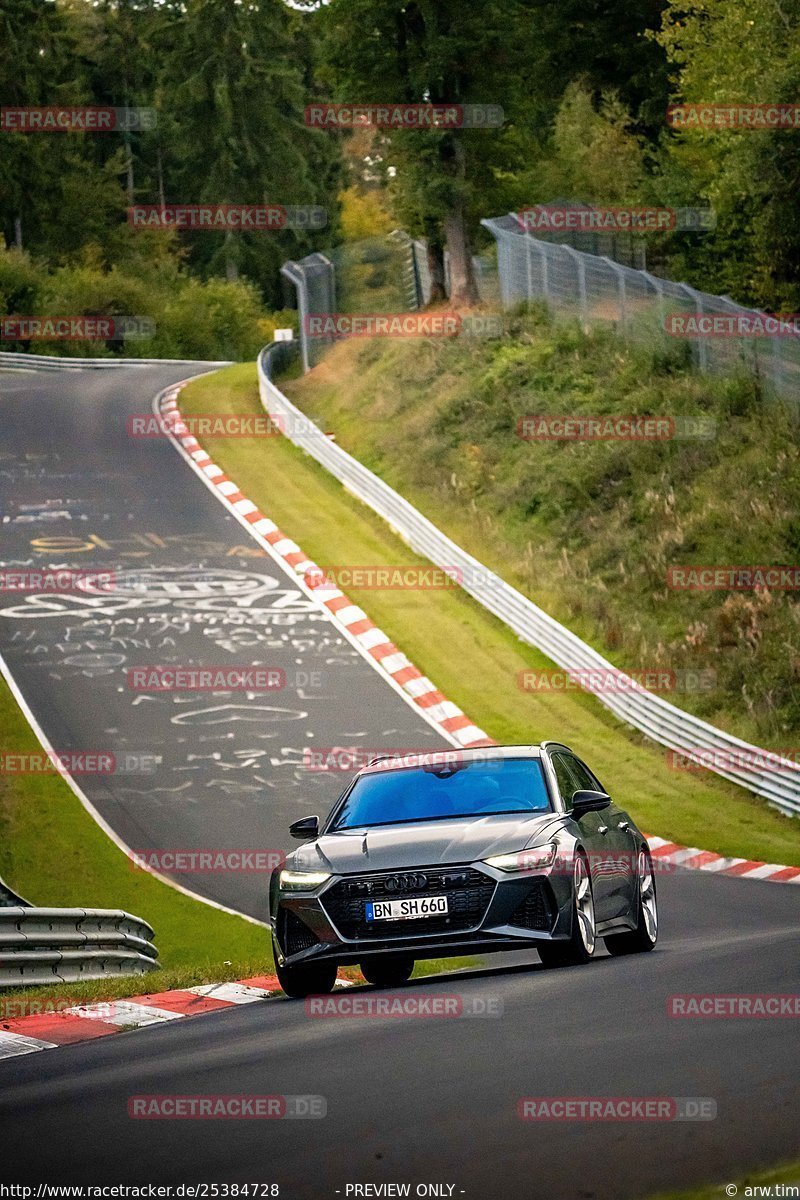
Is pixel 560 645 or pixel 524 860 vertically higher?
pixel 524 860

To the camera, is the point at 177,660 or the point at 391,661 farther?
the point at 391,661

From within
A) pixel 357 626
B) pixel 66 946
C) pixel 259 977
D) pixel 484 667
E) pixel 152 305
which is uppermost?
pixel 66 946

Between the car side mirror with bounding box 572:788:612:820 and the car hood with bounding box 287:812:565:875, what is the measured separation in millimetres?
136

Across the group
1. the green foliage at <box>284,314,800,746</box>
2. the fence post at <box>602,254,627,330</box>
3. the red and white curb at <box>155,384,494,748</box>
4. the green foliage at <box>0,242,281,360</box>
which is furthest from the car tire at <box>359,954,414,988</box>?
the green foliage at <box>0,242,281,360</box>

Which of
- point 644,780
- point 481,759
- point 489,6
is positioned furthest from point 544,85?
point 481,759

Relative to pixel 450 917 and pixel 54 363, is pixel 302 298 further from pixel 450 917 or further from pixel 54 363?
pixel 450 917

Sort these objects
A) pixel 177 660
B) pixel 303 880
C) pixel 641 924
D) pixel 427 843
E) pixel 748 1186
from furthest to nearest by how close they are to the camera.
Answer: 1. pixel 177 660
2. pixel 641 924
3. pixel 303 880
4. pixel 427 843
5. pixel 748 1186

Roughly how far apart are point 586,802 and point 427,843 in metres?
1.13

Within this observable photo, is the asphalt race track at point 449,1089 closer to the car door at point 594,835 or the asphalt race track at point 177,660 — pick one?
the car door at point 594,835

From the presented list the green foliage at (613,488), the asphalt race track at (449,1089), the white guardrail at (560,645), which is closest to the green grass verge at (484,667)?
the white guardrail at (560,645)

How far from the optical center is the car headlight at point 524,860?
33.7ft

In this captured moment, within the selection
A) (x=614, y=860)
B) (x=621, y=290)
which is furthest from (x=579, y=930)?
(x=621, y=290)

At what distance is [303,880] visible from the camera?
10625 mm

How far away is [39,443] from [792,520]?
67.9 feet
